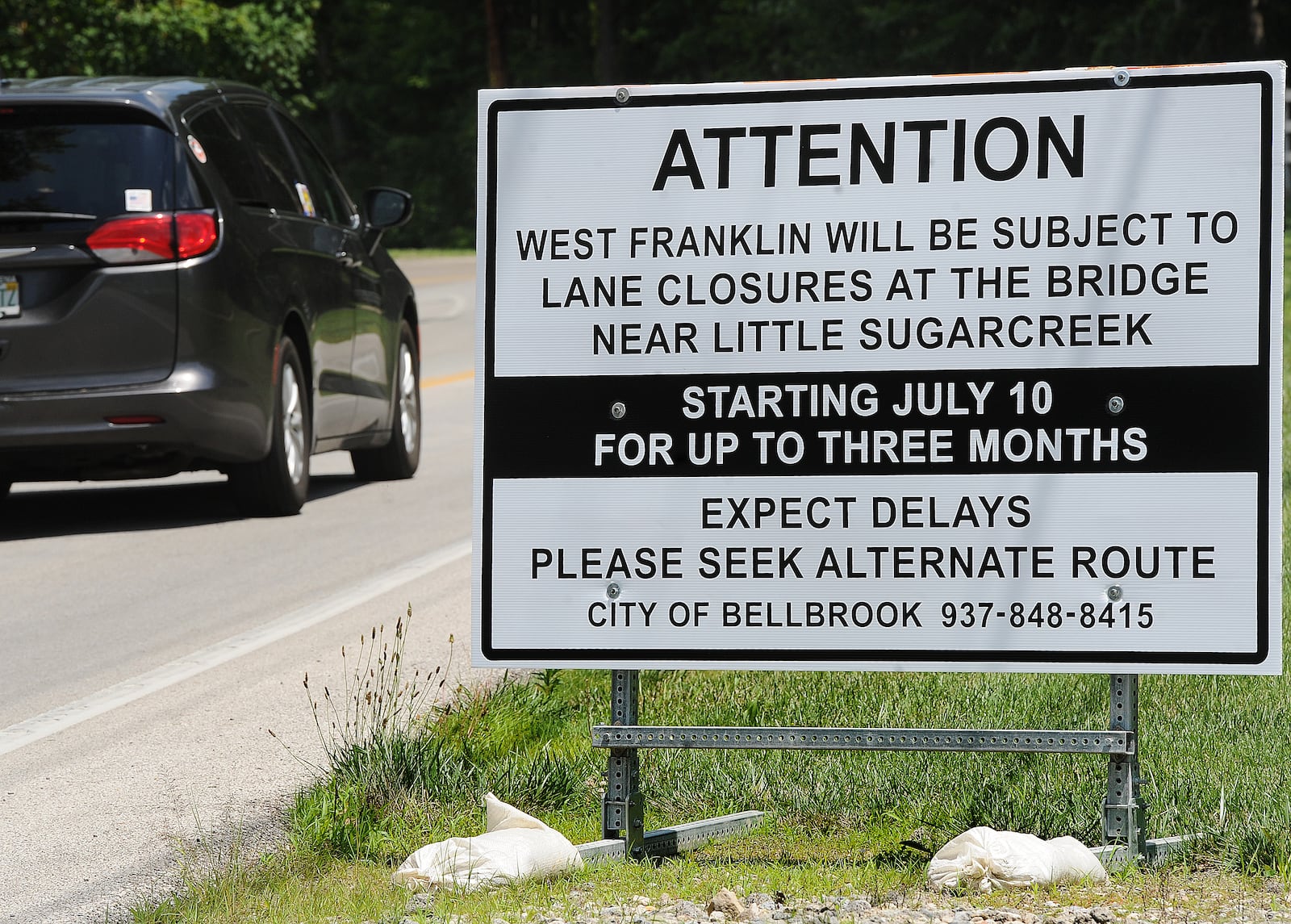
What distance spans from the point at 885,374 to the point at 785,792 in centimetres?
113

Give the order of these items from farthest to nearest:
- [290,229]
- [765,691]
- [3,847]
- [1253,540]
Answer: [290,229] < [765,691] < [3,847] < [1253,540]

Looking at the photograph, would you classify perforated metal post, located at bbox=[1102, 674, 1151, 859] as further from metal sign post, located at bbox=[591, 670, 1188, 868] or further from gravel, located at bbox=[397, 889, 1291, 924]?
gravel, located at bbox=[397, 889, 1291, 924]

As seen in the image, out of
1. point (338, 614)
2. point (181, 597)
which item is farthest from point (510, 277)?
point (181, 597)

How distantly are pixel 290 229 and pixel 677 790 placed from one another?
601cm

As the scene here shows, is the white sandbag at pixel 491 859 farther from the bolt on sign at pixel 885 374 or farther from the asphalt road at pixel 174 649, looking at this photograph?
the asphalt road at pixel 174 649

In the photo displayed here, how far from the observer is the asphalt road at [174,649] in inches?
187

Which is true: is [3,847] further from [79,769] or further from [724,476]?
[724,476]

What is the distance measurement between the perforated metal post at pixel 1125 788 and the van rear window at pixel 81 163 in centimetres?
623

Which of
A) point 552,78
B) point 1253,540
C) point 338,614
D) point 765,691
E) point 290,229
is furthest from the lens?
point 552,78

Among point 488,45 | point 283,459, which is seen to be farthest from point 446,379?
point 488,45

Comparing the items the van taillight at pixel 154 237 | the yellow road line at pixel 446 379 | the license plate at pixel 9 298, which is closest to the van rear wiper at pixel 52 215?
the van taillight at pixel 154 237

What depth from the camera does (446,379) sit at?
19031mm

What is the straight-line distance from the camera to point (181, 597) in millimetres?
7945

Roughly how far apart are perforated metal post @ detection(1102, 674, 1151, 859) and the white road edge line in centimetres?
316
